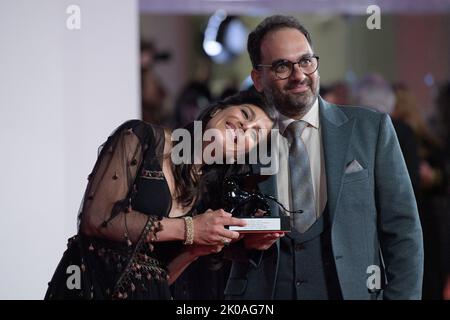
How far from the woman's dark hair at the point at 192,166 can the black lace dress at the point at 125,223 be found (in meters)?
0.05

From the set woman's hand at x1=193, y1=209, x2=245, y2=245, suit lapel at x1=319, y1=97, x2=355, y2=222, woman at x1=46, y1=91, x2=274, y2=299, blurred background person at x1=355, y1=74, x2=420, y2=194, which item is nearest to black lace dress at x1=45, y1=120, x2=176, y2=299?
woman at x1=46, y1=91, x2=274, y2=299

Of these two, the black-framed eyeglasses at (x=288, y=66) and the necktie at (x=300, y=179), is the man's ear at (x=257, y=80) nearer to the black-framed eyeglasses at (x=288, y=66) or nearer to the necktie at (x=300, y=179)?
the black-framed eyeglasses at (x=288, y=66)

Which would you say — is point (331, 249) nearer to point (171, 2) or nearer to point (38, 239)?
point (38, 239)

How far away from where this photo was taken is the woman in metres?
2.80

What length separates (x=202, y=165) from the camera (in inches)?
113

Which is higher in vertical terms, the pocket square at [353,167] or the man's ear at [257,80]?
the man's ear at [257,80]

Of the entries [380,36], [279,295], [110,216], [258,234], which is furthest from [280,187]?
[380,36]

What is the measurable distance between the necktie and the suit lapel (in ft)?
0.21

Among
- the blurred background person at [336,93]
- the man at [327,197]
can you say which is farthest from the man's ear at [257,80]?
the blurred background person at [336,93]

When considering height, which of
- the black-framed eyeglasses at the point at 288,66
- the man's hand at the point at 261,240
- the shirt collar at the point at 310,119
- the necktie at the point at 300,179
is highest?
the black-framed eyeglasses at the point at 288,66

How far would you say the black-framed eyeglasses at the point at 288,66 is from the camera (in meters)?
2.84

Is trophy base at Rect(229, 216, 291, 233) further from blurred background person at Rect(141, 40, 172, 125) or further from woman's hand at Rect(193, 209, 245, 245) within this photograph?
blurred background person at Rect(141, 40, 172, 125)

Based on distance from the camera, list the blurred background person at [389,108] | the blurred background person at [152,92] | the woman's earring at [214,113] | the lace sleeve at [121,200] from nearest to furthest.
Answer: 1. the lace sleeve at [121,200]
2. the woman's earring at [214,113]
3. the blurred background person at [152,92]
4. the blurred background person at [389,108]

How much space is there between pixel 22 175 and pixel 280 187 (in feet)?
2.93
